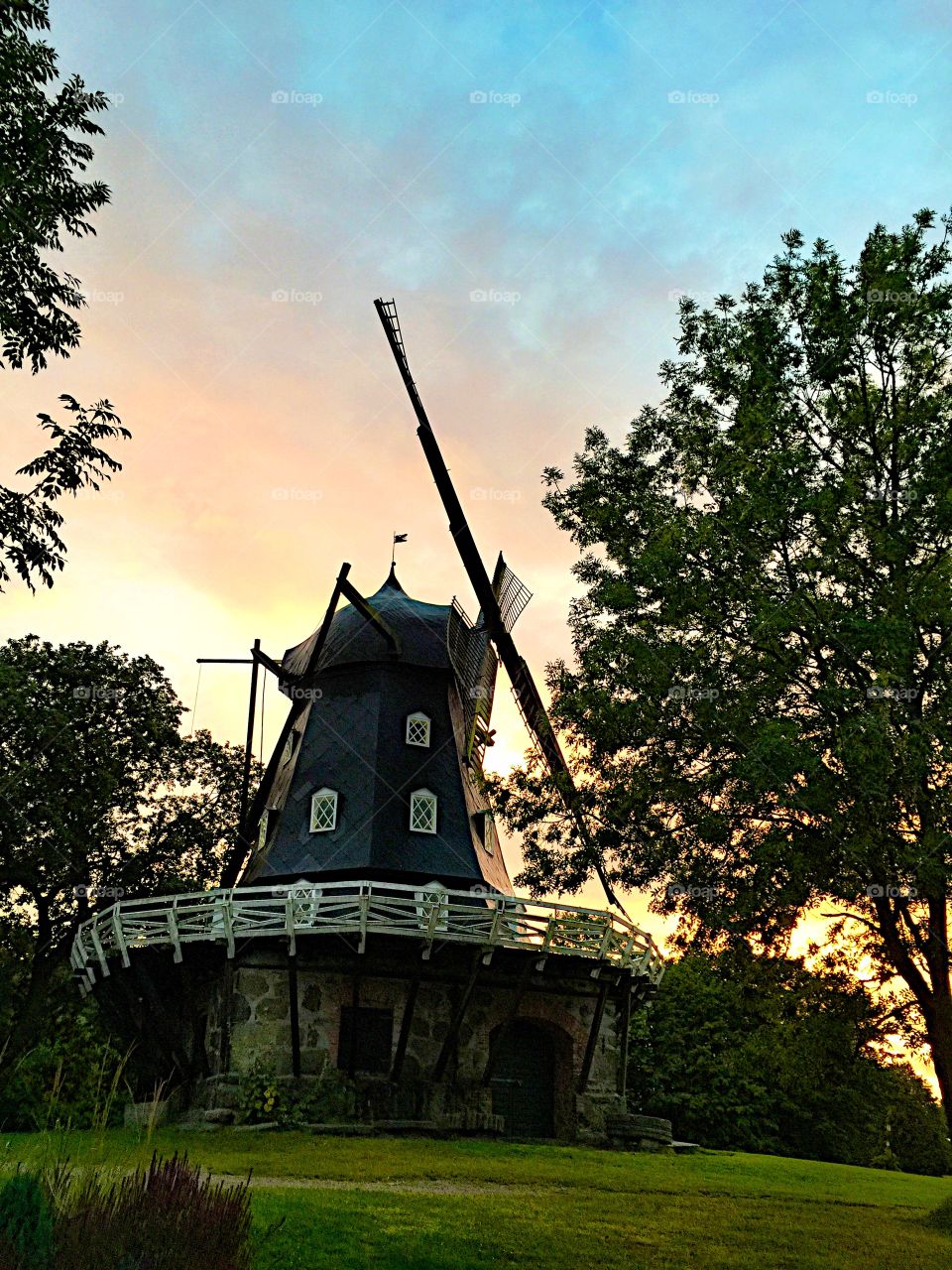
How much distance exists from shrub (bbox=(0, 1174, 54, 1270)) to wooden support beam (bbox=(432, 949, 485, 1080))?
50.9ft

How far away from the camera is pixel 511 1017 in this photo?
871 inches

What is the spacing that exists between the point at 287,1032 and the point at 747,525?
13.9 meters

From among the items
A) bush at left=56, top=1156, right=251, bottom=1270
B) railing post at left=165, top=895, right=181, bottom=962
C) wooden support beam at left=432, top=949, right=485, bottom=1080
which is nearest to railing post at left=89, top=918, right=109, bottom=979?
railing post at left=165, top=895, right=181, bottom=962

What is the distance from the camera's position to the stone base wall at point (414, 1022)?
21141mm

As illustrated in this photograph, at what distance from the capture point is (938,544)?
12.6 metres

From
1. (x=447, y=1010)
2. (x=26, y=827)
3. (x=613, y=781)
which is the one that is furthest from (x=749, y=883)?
(x=26, y=827)

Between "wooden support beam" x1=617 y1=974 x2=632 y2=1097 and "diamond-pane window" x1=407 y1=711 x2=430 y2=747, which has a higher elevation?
"diamond-pane window" x1=407 y1=711 x2=430 y2=747

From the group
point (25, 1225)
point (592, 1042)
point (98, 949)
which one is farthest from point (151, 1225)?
point (592, 1042)

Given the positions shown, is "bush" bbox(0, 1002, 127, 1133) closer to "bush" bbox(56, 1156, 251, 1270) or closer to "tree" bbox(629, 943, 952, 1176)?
"tree" bbox(629, 943, 952, 1176)

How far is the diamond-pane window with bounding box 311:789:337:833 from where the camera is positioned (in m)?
25.0

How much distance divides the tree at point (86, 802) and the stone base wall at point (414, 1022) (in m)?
7.38

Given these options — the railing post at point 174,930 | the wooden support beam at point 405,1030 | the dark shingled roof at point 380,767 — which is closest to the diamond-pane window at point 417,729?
the dark shingled roof at point 380,767

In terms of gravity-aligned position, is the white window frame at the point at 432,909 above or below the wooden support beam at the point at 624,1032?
above

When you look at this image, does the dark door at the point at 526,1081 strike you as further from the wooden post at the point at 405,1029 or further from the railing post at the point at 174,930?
the railing post at the point at 174,930
